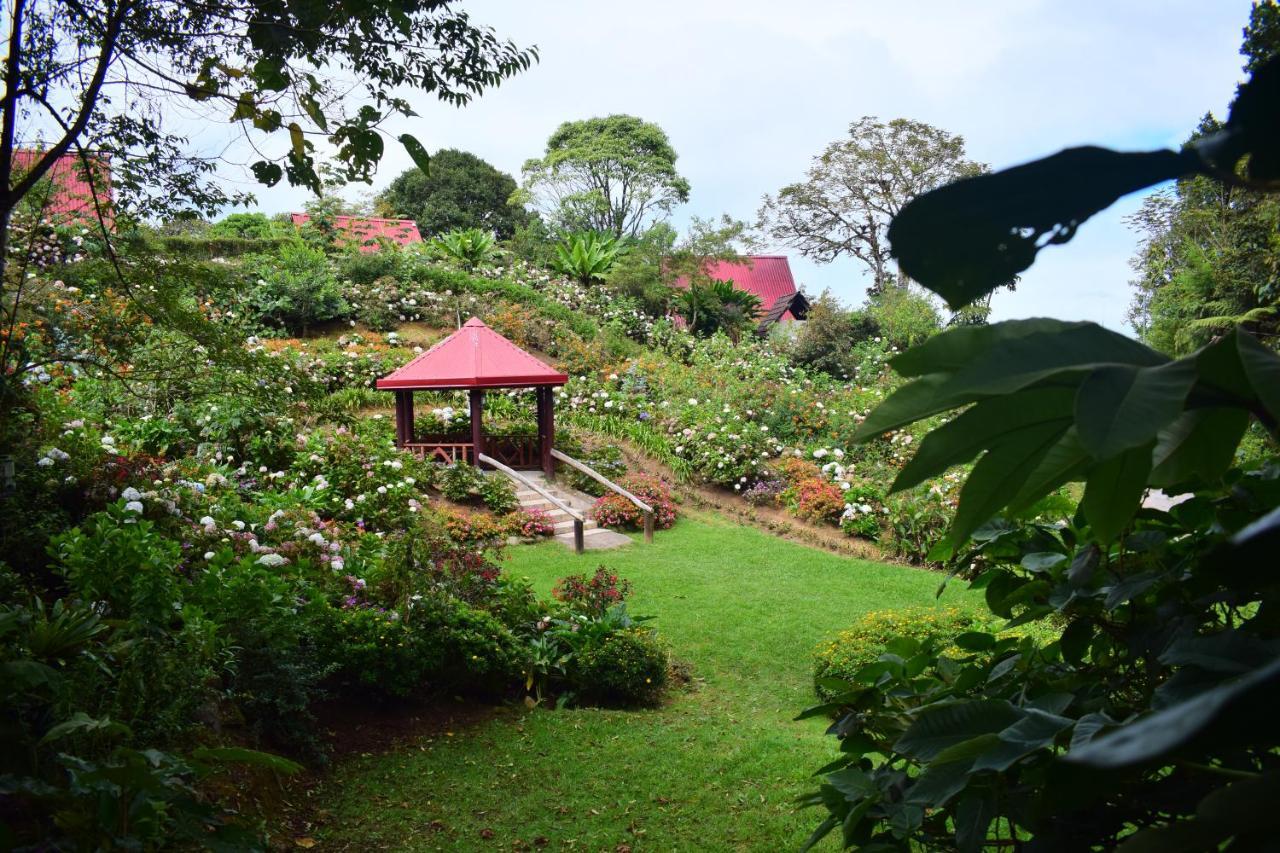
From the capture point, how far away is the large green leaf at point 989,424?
0.58m

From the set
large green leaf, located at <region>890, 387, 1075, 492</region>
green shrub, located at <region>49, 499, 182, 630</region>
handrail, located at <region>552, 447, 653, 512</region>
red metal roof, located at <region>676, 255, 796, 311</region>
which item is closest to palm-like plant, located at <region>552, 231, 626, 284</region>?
red metal roof, located at <region>676, 255, 796, 311</region>

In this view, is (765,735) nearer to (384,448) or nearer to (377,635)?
(377,635)

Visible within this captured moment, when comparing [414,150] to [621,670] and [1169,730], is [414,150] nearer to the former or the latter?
[1169,730]

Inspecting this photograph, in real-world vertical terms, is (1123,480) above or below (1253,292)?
below

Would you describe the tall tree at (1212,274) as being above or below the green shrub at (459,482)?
above

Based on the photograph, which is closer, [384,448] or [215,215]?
[215,215]

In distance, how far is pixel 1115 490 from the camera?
0.73 m

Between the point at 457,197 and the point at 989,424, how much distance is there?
34998mm

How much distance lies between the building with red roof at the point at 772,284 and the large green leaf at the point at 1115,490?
28.1 meters

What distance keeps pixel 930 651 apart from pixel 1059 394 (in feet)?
2.79

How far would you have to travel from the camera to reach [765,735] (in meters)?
5.02

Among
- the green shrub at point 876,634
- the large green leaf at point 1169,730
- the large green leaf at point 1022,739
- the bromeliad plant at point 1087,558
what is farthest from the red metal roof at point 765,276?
the large green leaf at point 1169,730

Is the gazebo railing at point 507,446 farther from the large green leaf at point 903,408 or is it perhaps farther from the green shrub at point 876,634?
the large green leaf at point 903,408

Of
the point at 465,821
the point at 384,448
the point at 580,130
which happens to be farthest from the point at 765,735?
the point at 580,130
